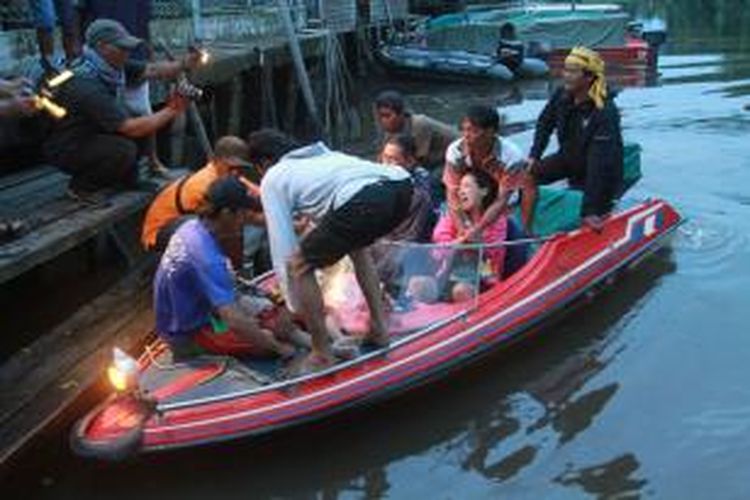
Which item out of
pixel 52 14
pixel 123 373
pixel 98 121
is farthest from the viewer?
pixel 52 14

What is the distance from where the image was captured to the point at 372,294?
638cm

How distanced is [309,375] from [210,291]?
68 cm

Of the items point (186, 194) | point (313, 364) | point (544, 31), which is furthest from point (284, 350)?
point (544, 31)

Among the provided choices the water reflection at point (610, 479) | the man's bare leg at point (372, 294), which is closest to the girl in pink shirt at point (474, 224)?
the man's bare leg at point (372, 294)

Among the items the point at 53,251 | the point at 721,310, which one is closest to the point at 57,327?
the point at 53,251

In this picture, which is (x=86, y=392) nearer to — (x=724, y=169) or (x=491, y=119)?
(x=491, y=119)

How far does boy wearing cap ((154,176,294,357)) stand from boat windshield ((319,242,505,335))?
2.47 feet

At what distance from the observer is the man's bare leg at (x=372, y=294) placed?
20.8 ft

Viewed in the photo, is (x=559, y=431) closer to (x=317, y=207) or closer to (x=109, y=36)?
(x=317, y=207)

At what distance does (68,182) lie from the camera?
→ 8.57 metres

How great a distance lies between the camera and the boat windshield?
693 cm

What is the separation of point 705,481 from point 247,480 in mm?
2371

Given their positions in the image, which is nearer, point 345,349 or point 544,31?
point 345,349

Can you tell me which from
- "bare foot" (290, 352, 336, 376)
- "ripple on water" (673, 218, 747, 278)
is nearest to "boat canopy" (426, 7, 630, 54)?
"ripple on water" (673, 218, 747, 278)
